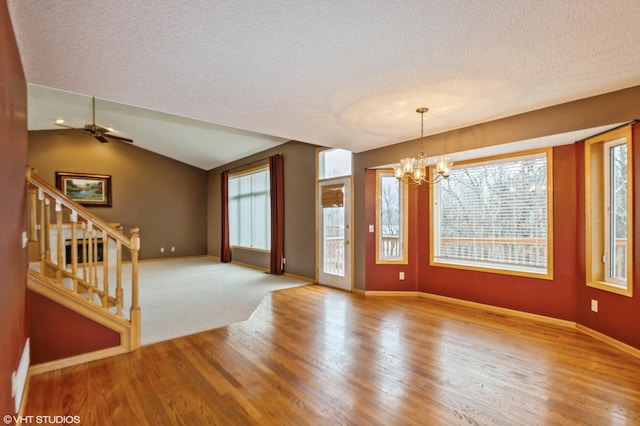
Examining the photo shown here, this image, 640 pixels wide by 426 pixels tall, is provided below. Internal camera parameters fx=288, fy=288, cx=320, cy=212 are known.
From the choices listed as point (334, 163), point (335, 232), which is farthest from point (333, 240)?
point (334, 163)

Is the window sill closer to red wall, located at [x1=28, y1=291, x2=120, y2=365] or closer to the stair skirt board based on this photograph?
the stair skirt board

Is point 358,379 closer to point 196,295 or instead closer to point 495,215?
point 495,215

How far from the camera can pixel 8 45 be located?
5.42ft

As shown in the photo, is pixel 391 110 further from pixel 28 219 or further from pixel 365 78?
pixel 28 219

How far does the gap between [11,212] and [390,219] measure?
437cm

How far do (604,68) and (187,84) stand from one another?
340 centimetres

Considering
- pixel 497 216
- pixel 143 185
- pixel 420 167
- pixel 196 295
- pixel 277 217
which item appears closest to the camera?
pixel 420 167

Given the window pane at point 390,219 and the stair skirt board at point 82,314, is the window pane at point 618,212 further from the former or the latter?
the stair skirt board at point 82,314

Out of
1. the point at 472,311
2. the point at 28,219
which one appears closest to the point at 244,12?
the point at 28,219

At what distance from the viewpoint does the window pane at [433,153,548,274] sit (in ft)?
12.1

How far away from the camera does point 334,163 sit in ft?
18.1

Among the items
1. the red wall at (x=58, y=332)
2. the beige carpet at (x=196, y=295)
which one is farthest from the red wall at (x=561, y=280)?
the red wall at (x=58, y=332)

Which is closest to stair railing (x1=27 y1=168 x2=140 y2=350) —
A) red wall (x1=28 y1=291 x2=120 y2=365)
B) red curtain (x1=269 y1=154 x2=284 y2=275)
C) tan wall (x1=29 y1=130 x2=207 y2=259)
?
red wall (x1=28 y1=291 x2=120 y2=365)

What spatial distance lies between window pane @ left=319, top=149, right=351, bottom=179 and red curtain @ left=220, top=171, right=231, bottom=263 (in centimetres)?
388
